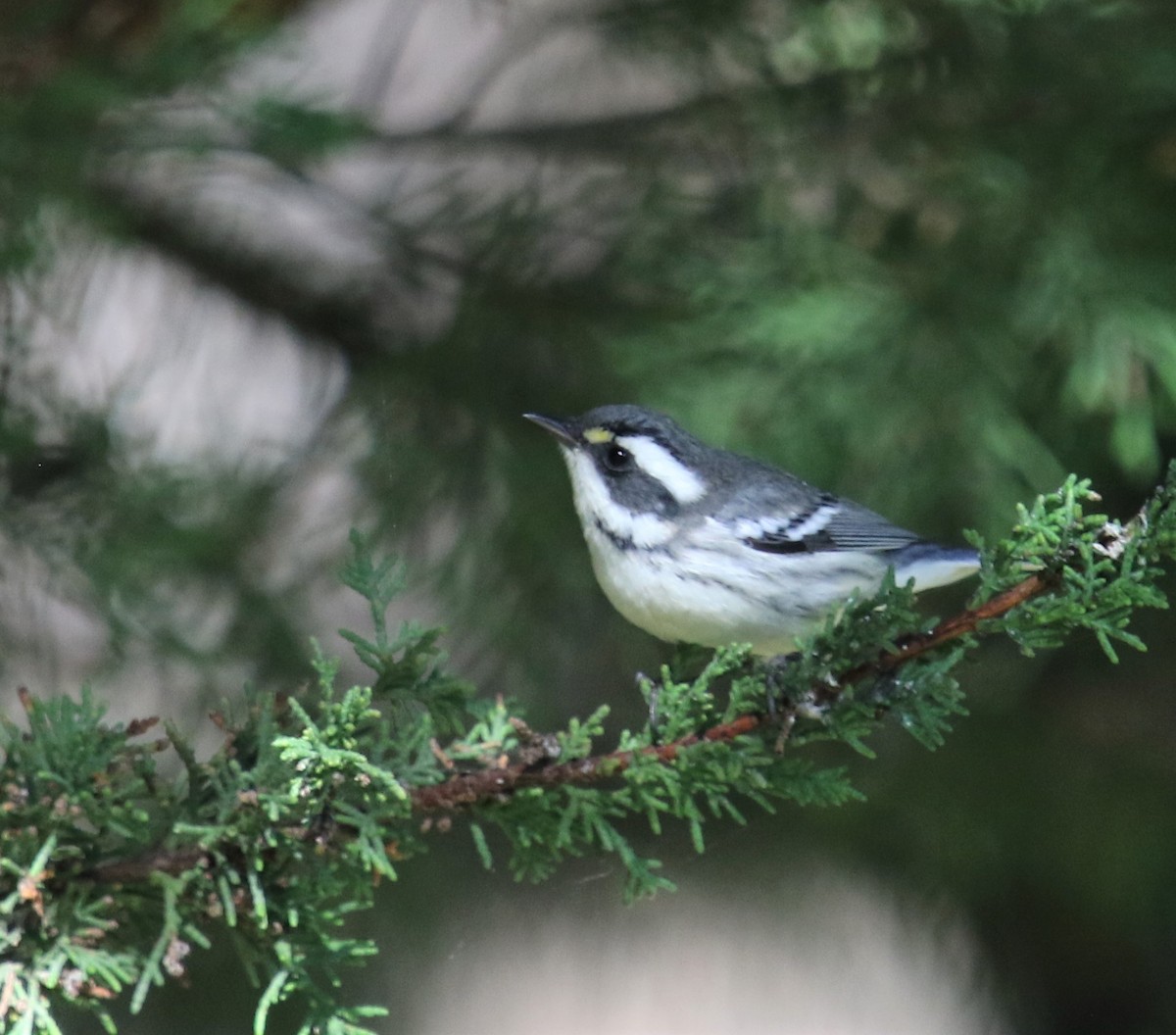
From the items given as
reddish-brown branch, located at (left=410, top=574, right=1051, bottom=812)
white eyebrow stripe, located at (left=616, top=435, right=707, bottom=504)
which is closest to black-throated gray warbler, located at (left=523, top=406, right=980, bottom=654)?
white eyebrow stripe, located at (left=616, top=435, right=707, bottom=504)

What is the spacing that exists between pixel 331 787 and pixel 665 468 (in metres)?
1.04

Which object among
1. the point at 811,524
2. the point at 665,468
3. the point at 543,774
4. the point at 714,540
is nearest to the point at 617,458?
the point at 665,468

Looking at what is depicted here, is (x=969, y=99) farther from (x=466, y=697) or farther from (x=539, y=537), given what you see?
(x=466, y=697)

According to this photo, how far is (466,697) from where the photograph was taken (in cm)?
163

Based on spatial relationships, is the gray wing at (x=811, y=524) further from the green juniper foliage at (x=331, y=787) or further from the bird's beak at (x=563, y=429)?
the green juniper foliage at (x=331, y=787)

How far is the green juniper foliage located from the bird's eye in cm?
82

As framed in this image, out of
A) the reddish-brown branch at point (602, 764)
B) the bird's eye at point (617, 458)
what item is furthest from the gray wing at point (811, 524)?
the reddish-brown branch at point (602, 764)

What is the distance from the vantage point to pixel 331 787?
146cm

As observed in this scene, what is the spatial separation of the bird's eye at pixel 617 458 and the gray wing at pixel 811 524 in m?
0.18

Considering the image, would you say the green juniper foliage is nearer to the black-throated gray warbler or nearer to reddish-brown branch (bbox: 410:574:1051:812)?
reddish-brown branch (bbox: 410:574:1051:812)

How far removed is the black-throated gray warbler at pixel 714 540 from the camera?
2121 mm

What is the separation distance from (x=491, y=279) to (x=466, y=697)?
1489 millimetres

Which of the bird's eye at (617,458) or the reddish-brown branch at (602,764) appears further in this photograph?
the bird's eye at (617,458)

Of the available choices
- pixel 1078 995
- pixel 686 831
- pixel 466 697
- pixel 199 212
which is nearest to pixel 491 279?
pixel 199 212
